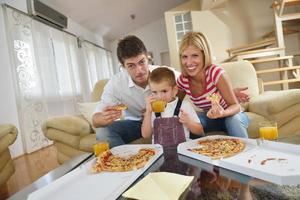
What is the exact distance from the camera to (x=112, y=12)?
631 centimetres

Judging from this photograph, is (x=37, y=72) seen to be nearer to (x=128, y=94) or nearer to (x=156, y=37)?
(x=128, y=94)

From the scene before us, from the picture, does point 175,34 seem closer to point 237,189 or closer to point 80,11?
point 80,11

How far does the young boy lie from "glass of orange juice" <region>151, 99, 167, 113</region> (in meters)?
0.02

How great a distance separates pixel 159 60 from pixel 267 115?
6.42m

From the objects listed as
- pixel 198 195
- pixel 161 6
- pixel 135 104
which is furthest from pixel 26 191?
pixel 161 6

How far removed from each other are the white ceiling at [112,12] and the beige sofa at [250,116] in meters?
2.92

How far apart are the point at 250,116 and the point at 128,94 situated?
3.37 ft

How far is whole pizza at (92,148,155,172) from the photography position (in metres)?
1.06

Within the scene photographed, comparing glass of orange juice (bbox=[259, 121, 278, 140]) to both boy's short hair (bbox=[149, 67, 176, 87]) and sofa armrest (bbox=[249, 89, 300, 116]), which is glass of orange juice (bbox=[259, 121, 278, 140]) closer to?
boy's short hair (bbox=[149, 67, 176, 87])

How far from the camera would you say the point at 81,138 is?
242 centimetres

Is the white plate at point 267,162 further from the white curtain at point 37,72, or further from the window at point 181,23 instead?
the window at point 181,23

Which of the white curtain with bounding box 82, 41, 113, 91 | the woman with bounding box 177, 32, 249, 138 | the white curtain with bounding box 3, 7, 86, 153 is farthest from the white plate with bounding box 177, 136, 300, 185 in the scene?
the white curtain with bounding box 82, 41, 113, 91

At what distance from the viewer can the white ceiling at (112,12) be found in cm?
524

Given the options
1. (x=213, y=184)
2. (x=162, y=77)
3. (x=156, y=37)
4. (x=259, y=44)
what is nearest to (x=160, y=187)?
(x=213, y=184)
